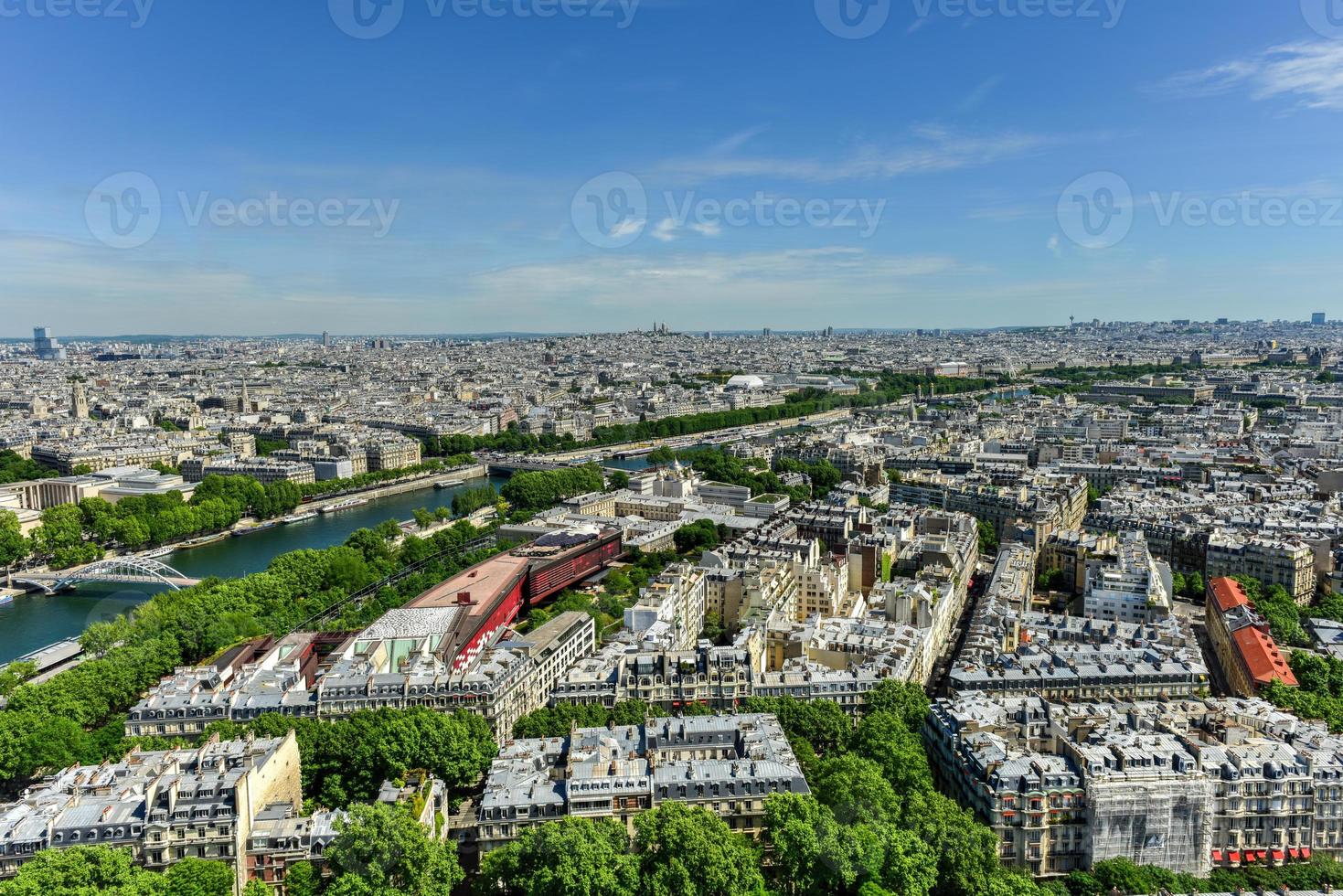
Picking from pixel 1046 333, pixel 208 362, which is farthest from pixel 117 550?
pixel 1046 333

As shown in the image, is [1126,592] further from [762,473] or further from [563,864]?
[762,473]

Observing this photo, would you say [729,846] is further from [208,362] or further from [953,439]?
[208,362]

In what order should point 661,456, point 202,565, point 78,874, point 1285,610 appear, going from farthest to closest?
point 661,456
point 202,565
point 1285,610
point 78,874

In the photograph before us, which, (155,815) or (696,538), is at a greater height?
(155,815)

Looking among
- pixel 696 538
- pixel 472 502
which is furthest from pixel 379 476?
pixel 696 538

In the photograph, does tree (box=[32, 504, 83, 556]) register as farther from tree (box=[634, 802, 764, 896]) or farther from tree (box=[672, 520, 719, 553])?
tree (box=[634, 802, 764, 896])

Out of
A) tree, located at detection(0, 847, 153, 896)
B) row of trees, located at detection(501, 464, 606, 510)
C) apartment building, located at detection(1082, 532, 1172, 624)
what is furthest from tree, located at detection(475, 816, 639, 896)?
row of trees, located at detection(501, 464, 606, 510)

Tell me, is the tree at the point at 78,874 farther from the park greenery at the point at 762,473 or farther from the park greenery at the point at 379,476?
the park greenery at the point at 379,476
